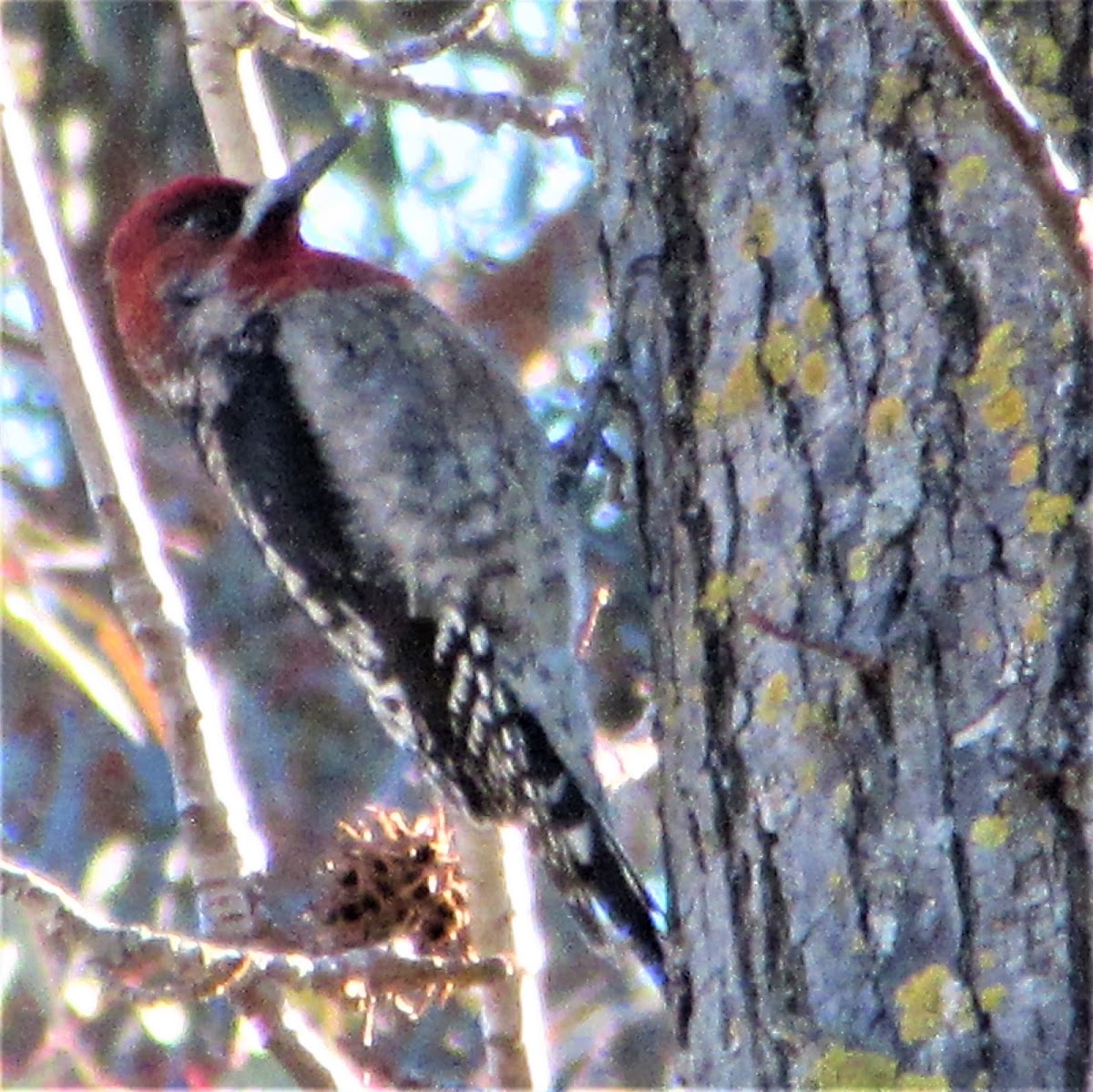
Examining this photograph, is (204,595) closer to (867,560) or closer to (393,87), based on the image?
(393,87)

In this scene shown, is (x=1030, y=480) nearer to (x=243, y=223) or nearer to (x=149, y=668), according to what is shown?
(x=149, y=668)

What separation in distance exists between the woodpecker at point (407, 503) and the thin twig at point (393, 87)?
24 cm

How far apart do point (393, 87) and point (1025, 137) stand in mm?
2300

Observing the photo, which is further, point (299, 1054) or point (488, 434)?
point (488, 434)

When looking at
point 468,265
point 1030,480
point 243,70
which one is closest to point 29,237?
point 243,70

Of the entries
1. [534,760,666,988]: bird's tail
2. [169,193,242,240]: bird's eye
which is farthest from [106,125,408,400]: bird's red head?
[534,760,666,988]: bird's tail

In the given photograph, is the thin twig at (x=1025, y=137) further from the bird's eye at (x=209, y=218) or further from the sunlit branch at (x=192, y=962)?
the bird's eye at (x=209, y=218)

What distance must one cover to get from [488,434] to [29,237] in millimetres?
937

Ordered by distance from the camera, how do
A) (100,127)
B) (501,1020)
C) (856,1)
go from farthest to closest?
1. (100,127)
2. (501,1020)
3. (856,1)

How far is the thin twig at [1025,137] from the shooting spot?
118 centimetres

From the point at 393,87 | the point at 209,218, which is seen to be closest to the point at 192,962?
the point at 393,87

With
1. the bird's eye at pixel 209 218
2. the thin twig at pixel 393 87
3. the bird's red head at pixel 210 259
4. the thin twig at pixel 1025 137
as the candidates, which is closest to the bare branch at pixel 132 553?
the thin twig at pixel 393 87

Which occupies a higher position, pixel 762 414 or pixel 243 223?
pixel 243 223

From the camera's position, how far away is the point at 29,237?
114 inches
